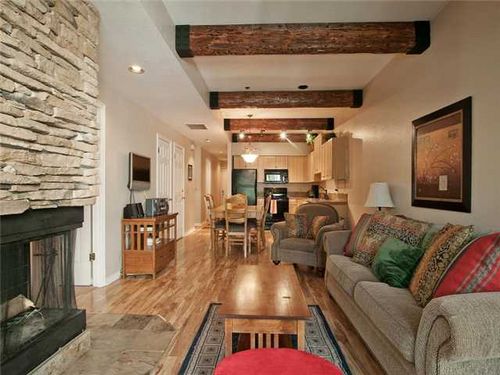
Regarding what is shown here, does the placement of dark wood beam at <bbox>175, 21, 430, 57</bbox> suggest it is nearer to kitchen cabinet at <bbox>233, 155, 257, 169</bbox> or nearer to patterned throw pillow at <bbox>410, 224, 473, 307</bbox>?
patterned throw pillow at <bbox>410, 224, 473, 307</bbox>

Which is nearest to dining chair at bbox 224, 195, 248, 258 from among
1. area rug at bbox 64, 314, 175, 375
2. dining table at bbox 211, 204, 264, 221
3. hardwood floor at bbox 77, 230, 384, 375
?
dining table at bbox 211, 204, 264, 221

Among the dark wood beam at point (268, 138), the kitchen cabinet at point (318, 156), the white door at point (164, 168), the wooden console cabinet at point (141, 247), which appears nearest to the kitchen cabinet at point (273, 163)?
the dark wood beam at point (268, 138)

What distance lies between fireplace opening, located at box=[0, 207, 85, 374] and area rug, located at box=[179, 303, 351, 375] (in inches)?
32.4

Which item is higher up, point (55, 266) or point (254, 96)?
point (254, 96)

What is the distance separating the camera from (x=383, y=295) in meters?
2.01

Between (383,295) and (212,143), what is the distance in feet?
23.3

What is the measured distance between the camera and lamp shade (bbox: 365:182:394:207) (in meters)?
3.55

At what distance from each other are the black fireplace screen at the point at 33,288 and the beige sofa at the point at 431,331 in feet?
6.57

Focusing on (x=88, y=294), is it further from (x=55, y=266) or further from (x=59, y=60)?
(x=59, y=60)

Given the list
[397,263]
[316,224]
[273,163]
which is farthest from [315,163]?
[397,263]

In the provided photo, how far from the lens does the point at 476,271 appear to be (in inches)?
63.1

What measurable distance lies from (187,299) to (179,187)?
13.1 feet

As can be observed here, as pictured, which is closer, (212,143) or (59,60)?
(59,60)

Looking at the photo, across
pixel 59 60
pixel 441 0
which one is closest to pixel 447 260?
pixel 441 0
